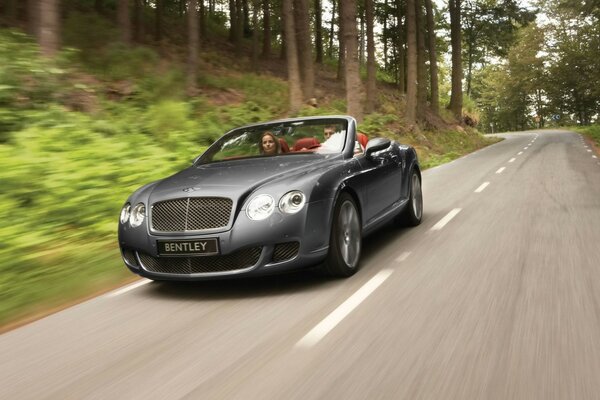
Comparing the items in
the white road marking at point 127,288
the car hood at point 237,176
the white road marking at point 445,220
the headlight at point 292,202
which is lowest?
the white road marking at point 127,288

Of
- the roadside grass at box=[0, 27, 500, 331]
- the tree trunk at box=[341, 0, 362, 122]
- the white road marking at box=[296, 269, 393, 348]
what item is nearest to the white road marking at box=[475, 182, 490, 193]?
the roadside grass at box=[0, 27, 500, 331]

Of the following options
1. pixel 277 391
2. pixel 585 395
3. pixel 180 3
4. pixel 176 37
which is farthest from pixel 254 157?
pixel 180 3

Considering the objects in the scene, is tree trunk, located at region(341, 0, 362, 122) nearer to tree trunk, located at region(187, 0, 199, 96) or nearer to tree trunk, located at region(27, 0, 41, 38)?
tree trunk, located at region(187, 0, 199, 96)

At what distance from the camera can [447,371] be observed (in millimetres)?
3105

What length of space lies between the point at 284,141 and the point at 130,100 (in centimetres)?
949

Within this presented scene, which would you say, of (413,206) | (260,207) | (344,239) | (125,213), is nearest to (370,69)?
(413,206)

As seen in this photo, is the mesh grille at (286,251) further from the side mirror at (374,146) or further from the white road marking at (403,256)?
the side mirror at (374,146)

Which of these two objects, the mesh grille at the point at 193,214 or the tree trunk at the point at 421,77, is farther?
the tree trunk at the point at 421,77

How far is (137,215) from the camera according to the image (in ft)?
17.0

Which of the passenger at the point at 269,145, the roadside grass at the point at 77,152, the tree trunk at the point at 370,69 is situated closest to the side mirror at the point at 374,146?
the passenger at the point at 269,145

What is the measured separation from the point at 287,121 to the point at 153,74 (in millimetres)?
11397

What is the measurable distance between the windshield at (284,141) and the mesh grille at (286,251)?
1581 mm

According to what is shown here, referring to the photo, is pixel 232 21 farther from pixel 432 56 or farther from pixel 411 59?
pixel 411 59

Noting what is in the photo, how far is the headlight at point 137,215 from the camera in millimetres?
5125
